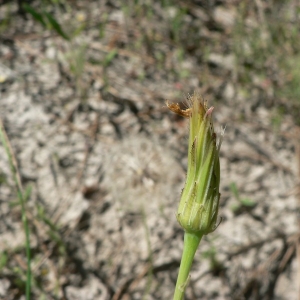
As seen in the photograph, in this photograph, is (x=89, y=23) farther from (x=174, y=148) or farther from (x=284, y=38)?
(x=284, y=38)

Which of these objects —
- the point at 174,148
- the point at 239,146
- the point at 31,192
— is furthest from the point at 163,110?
the point at 31,192

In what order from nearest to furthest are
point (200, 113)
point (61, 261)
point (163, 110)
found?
1. point (200, 113)
2. point (61, 261)
3. point (163, 110)

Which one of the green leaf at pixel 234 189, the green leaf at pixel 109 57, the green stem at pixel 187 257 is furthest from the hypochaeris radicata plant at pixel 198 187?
the green leaf at pixel 109 57

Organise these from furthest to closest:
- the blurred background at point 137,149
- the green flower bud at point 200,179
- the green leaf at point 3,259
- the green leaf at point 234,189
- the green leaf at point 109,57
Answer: the green leaf at point 109,57 → the green leaf at point 234,189 → the blurred background at point 137,149 → the green leaf at point 3,259 → the green flower bud at point 200,179

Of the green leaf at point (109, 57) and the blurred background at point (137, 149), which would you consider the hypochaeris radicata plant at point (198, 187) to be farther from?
the green leaf at point (109, 57)

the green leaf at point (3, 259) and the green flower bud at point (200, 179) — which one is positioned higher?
the green flower bud at point (200, 179)

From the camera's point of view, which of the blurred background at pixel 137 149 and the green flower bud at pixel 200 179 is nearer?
the green flower bud at pixel 200 179

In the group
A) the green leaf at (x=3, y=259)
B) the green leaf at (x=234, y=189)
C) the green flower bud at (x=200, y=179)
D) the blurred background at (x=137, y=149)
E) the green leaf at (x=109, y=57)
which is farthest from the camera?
the green leaf at (x=109, y=57)
